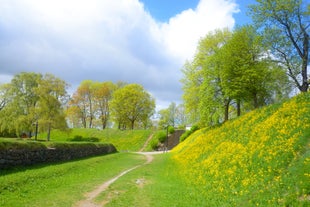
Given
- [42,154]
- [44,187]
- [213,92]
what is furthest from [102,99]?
[44,187]

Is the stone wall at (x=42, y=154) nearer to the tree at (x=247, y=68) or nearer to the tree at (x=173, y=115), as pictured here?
the tree at (x=247, y=68)

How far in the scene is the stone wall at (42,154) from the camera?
19.0m

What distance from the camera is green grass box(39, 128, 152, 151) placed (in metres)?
64.4

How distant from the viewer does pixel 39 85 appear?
4644cm

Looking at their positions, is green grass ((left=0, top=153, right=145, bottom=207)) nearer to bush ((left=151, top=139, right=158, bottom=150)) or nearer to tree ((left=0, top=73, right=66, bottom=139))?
tree ((left=0, top=73, right=66, bottom=139))

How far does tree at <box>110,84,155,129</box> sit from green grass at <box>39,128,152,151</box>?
18.6ft

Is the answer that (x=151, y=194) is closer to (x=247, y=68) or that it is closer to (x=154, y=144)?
(x=247, y=68)

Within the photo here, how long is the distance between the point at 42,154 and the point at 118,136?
46.3m

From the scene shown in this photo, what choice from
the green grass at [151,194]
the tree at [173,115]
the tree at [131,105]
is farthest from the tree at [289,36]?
the tree at [173,115]

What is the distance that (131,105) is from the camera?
250ft

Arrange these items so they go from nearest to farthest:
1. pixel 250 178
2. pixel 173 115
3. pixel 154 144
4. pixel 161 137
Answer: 1. pixel 250 178
2. pixel 154 144
3. pixel 161 137
4. pixel 173 115

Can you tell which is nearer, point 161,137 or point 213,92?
point 213,92

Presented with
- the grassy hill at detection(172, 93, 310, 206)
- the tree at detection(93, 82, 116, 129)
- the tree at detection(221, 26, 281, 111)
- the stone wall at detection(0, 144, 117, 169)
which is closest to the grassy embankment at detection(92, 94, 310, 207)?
the grassy hill at detection(172, 93, 310, 206)

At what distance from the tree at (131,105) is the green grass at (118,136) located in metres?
5.68
